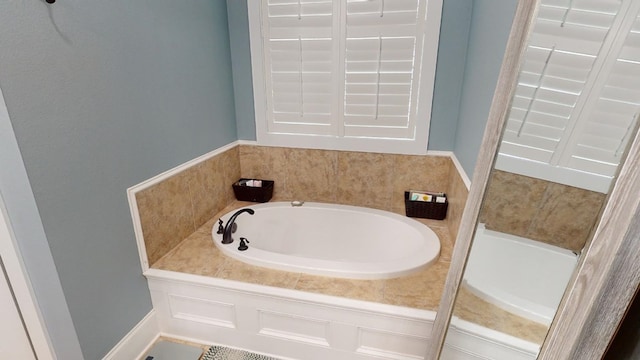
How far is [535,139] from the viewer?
0.86 m

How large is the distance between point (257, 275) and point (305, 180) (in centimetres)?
101

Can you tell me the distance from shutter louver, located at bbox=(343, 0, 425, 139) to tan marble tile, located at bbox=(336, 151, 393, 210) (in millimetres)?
179

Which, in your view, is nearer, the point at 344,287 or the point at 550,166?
the point at 550,166

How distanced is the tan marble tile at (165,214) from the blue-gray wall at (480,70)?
1.66 metres

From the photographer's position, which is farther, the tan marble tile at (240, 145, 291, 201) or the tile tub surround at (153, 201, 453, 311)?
the tan marble tile at (240, 145, 291, 201)

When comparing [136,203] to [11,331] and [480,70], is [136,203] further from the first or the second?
[480,70]

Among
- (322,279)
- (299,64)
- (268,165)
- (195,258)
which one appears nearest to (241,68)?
(299,64)

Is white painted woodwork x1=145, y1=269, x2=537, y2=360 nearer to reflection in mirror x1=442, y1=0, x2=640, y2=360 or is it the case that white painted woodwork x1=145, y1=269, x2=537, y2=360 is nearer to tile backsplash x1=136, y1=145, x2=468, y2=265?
tile backsplash x1=136, y1=145, x2=468, y2=265

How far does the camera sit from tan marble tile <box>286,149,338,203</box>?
2.34 metres

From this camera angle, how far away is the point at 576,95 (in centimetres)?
73

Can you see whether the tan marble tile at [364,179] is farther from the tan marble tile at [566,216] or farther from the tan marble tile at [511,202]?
the tan marble tile at [566,216]

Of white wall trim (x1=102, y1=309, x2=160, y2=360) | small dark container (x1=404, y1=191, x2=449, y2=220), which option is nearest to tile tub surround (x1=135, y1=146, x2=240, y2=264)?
white wall trim (x1=102, y1=309, x2=160, y2=360)

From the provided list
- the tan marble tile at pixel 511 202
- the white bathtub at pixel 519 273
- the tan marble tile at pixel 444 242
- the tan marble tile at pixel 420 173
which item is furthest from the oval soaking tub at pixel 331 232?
the tan marble tile at pixel 511 202

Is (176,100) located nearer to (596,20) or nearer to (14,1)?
(14,1)
